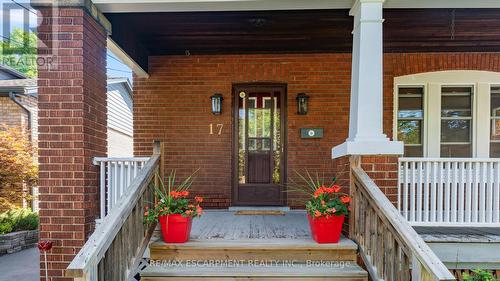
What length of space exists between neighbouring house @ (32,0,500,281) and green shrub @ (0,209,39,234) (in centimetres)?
364

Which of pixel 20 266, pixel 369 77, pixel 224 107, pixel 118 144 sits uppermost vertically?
pixel 369 77

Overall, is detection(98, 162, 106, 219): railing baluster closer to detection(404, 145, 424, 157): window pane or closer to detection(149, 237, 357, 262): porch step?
detection(149, 237, 357, 262): porch step

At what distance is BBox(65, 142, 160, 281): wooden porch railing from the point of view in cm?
206

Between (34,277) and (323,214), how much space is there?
4570 mm

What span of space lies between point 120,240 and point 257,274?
117cm

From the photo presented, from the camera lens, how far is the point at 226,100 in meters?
5.10

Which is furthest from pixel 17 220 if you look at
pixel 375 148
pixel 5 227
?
pixel 375 148

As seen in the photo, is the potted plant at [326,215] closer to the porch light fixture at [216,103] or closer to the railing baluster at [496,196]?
the railing baluster at [496,196]

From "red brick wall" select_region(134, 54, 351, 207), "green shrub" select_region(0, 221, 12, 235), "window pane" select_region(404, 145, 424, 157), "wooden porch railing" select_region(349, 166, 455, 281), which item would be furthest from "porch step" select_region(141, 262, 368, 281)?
"green shrub" select_region(0, 221, 12, 235)

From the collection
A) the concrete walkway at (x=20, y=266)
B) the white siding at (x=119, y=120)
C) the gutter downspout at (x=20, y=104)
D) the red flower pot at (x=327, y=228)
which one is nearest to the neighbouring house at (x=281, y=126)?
the red flower pot at (x=327, y=228)

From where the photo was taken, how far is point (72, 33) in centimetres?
308

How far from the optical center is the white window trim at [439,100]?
5.04 meters

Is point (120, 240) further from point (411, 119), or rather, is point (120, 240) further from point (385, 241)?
point (411, 119)

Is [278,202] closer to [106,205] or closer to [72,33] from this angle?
[106,205]
